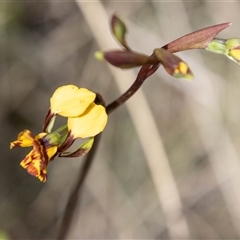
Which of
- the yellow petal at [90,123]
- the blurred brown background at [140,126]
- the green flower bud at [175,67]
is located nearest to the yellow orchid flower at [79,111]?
the yellow petal at [90,123]

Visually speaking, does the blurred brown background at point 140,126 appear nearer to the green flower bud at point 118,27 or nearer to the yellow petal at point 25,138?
the yellow petal at point 25,138

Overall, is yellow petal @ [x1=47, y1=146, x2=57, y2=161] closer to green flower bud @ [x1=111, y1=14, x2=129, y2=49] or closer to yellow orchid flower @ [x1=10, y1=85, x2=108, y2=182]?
yellow orchid flower @ [x1=10, y1=85, x2=108, y2=182]

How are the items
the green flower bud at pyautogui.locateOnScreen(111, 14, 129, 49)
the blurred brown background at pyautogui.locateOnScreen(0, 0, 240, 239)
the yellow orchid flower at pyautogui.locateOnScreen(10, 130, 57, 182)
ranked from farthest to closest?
the blurred brown background at pyautogui.locateOnScreen(0, 0, 240, 239)
the yellow orchid flower at pyautogui.locateOnScreen(10, 130, 57, 182)
the green flower bud at pyautogui.locateOnScreen(111, 14, 129, 49)

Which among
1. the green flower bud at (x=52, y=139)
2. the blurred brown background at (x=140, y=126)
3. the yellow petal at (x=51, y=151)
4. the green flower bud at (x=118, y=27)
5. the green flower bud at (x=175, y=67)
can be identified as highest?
the green flower bud at (x=118, y=27)

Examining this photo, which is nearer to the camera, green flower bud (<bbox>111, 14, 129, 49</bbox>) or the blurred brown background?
green flower bud (<bbox>111, 14, 129, 49</bbox>)

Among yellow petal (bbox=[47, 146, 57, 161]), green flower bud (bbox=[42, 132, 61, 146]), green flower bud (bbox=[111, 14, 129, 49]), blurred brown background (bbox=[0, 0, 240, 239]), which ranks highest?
green flower bud (bbox=[111, 14, 129, 49])

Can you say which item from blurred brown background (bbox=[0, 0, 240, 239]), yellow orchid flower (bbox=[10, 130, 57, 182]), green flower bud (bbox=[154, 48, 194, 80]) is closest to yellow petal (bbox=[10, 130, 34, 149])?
yellow orchid flower (bbox=[10, 130, 57, 182])

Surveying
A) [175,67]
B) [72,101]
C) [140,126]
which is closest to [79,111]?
[72,101]
